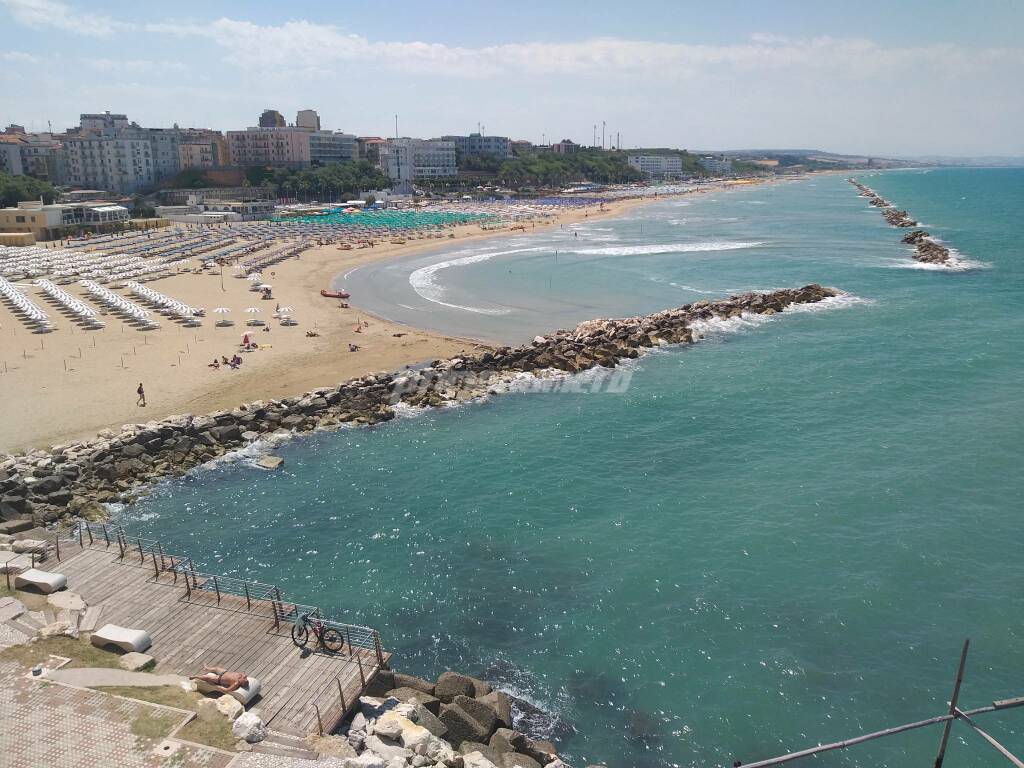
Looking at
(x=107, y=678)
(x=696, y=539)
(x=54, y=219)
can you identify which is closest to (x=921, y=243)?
(x=696, y=539)

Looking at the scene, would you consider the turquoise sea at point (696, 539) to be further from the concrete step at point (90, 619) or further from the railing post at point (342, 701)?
the concrete step at point (90, 619)

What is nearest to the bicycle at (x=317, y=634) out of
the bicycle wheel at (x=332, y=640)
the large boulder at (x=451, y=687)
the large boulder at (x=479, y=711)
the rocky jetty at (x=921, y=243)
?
the bicycle wheel at (x=332, y=640)

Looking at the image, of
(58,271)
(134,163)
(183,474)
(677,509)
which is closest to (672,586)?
(677,509)

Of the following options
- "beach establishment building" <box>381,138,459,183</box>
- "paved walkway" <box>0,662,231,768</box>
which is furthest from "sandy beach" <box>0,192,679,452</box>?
"beach establishment building" <box>381,138,459,183</box>

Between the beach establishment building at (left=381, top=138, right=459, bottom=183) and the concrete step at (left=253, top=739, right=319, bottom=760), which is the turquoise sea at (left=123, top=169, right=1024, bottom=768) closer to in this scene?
the concrete step at (left=253, top=739, right=319, bottom=760)

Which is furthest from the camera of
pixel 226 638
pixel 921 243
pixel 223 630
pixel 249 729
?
pixel 921 243

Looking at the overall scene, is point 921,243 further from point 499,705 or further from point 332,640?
point 332,640
